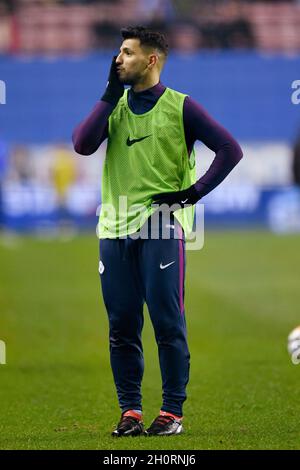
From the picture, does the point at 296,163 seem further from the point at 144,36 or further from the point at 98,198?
the point at 98,198

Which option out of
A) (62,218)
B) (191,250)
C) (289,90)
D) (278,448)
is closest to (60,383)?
(278,448)

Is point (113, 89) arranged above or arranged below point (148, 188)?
above

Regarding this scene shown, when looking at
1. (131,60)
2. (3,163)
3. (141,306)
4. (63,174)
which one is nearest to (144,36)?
(131,60)

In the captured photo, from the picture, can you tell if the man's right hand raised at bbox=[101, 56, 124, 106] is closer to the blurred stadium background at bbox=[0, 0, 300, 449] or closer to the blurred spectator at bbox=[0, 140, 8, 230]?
the blurred stadium background at bbox=[0, 0, 300, 449]

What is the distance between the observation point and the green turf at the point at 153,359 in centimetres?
680

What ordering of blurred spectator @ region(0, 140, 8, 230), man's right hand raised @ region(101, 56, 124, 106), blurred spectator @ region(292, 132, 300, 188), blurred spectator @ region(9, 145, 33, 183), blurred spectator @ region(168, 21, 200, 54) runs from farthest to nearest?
1. blurred spectator @ region(168, 21, 200, 54)
2. blurred spectator @ region(9, 145, 33, 183)
3. blurred spectator @ region(0, 140, 8, 230)
4. man's right hand raised @ region(101, 56, 124, 106)
5. blurred spectator @ region(292, 132, 300, 188)

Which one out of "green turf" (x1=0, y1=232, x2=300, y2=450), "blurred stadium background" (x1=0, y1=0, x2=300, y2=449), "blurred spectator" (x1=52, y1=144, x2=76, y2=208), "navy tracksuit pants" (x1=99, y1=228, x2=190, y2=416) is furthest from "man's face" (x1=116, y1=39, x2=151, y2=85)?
"blurred spectator" (x1=52, y1=144, x2=76, y2=208)

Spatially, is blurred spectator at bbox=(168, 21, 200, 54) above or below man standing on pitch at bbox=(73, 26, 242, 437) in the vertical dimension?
above

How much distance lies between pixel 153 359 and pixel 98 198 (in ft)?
68.8

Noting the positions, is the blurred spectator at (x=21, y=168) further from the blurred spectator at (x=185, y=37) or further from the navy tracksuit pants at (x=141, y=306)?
the navy tracksuit pants at (x=141, y=306)

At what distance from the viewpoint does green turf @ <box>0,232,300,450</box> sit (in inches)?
268

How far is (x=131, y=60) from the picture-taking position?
21.6 ft

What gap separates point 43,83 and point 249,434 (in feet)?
97.6

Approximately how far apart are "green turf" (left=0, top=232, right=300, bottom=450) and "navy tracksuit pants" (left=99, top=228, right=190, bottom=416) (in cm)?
34
